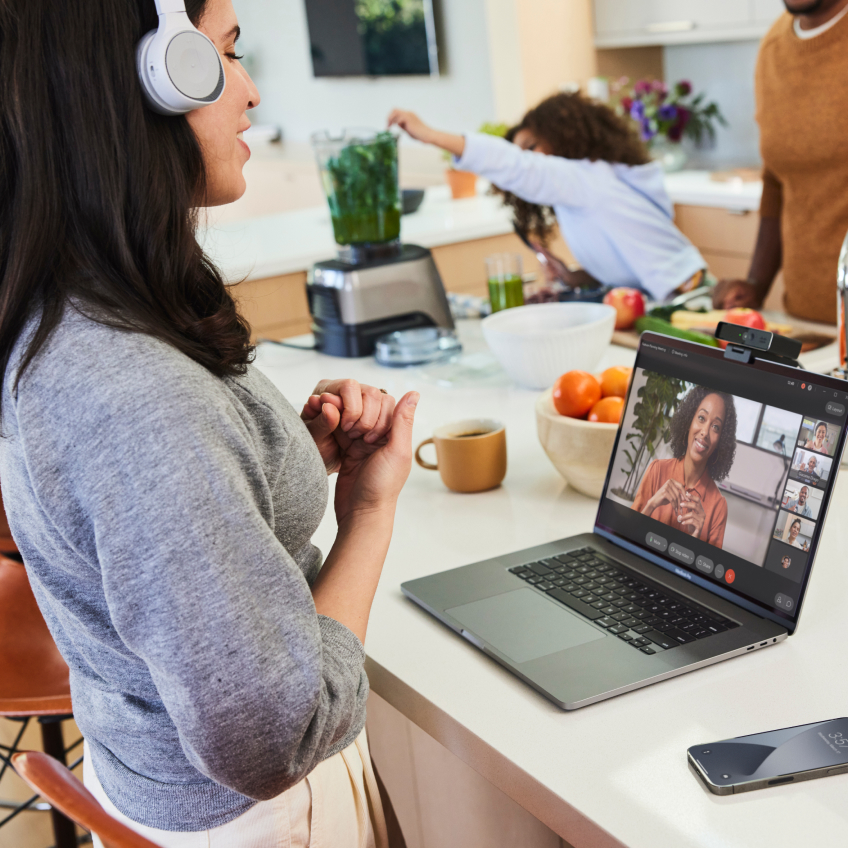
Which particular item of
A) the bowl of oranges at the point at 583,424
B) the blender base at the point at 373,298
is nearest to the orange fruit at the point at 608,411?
the bowl of oranges at the point at 583,424

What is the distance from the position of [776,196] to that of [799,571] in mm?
1722

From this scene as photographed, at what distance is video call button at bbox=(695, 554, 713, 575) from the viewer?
0.94 meters

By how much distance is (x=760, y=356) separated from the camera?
942 mm

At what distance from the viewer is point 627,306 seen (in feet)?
6.33

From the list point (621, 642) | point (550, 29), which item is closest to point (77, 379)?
point (621, 642)

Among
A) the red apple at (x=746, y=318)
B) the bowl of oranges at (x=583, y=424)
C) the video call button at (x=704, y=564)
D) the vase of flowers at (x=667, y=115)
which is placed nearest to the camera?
the video call button at (x=704, y=564)

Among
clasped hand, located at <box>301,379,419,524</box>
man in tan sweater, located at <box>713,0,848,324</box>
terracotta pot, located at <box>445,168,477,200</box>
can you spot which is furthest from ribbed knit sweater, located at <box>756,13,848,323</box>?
terracotta pot, located at <box>445,168,477,200</box>

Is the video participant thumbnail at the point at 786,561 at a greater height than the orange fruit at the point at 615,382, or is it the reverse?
the orange fruit at the point at 615,382

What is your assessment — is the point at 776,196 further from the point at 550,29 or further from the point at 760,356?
the point at 550,29

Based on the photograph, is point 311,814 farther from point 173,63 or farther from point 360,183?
point 360,183

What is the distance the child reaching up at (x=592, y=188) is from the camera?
7.73 feet

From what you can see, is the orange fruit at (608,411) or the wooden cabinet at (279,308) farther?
the wooden cabinet at (279,308)

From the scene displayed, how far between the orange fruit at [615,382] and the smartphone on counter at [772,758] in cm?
60

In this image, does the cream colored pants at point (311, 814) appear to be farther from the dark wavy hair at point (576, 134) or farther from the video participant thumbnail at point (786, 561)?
the dark wavy hair at point (576, 134)
